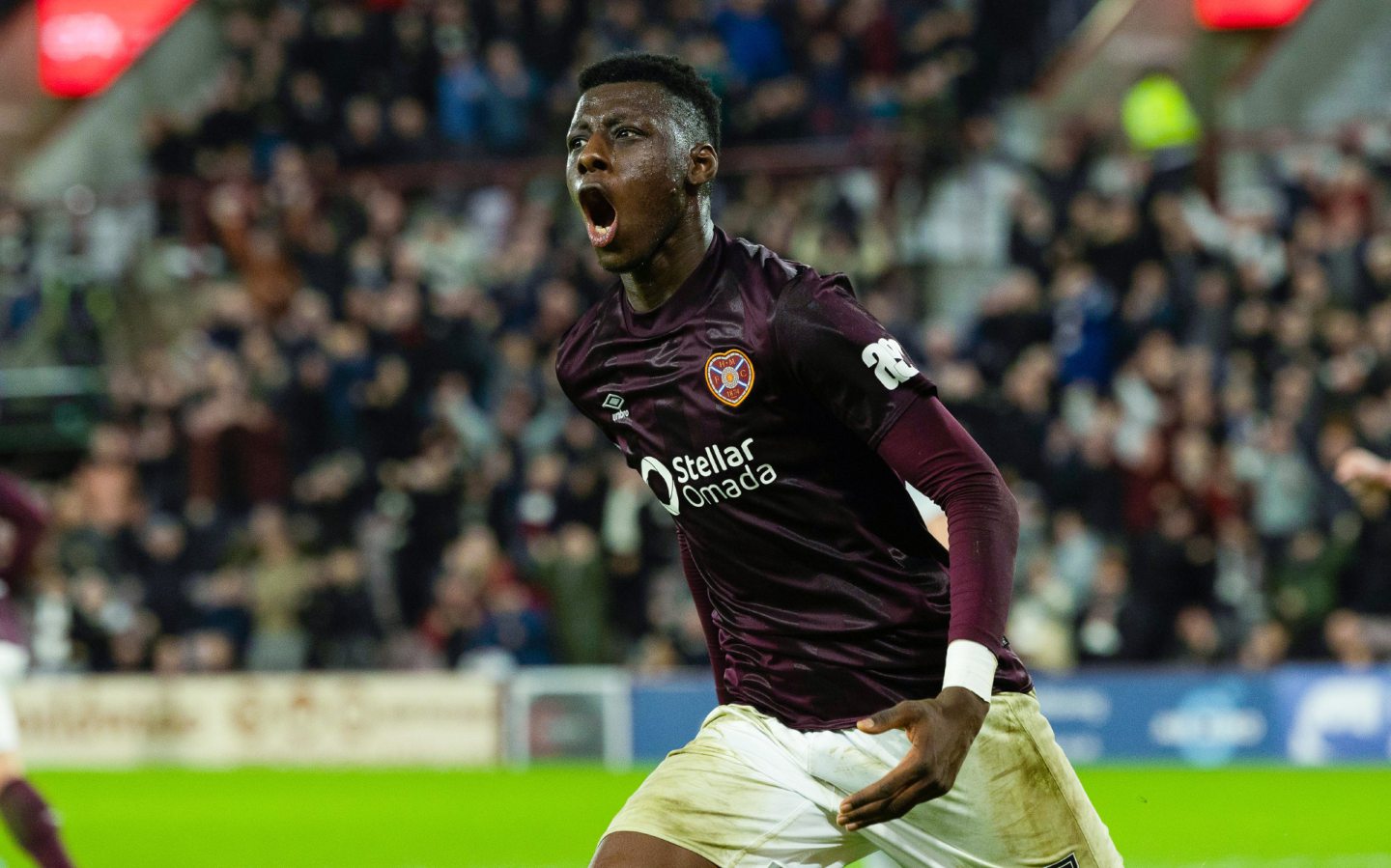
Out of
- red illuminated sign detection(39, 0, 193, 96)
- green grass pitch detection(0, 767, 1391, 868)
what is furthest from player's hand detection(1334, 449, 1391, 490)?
red illuminated sign detection(39, 0, 193, 96)

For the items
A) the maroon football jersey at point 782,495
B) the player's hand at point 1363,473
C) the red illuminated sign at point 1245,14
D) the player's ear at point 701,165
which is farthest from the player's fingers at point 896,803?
the red illuminated sign at point 1245,14

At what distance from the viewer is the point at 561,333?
15914mm

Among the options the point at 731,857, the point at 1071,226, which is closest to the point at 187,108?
A: the point at 1071,226

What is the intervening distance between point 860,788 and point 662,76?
1.40 m

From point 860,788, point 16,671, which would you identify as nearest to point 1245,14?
point 16,671

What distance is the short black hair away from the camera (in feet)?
13.0

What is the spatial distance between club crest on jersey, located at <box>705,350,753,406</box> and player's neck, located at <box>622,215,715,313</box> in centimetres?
22

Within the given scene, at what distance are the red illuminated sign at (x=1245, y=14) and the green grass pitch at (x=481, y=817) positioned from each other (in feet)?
27.2

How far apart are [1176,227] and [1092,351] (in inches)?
45.2

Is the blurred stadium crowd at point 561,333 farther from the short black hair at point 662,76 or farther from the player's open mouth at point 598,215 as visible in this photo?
the player's open mouth at point 598,215

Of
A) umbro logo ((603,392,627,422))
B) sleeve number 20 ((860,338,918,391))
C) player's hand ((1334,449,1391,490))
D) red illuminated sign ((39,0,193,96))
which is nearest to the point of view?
sleeve number 20 ((860,338,918,391))

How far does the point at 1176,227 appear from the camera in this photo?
52.3 feet

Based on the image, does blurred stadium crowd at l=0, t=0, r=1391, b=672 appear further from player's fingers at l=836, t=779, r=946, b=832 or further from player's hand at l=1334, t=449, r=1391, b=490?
player's fingers at l=836, t=779, r=946, b=832

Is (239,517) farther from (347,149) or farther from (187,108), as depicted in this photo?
(187,108)
